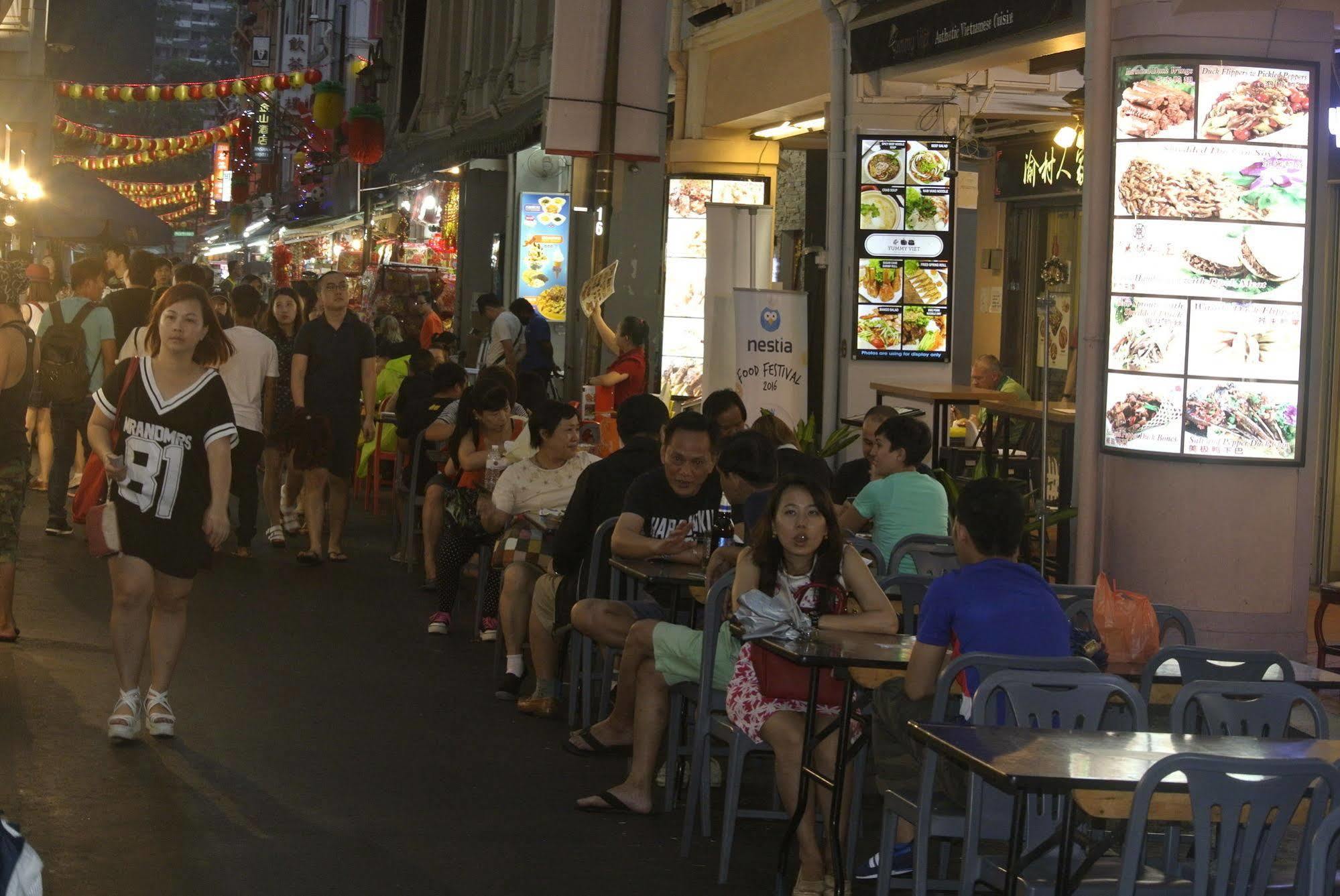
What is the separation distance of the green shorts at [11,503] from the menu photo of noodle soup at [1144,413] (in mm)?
5781

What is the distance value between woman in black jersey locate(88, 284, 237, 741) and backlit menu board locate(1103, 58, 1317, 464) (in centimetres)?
502

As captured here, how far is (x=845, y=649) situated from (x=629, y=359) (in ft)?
28.3

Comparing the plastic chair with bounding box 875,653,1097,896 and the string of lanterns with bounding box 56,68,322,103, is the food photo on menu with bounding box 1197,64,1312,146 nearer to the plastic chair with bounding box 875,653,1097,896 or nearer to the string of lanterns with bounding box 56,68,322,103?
the plastic chair with bounding box 875,653,1097,896

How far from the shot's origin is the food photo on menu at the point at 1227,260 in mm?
9742

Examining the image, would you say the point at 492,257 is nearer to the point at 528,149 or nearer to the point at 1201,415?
the point at 528,149

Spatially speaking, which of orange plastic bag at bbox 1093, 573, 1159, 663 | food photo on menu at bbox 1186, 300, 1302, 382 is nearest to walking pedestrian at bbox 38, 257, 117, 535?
food photo on menu at bbox 1186, 300, 1302, 382

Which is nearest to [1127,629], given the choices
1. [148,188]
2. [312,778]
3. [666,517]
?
[666,517]

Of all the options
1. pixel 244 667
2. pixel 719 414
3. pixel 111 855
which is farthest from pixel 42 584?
pixel 111 855

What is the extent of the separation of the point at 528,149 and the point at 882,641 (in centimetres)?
1870

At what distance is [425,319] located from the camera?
21.2m

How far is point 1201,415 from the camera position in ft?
32.4

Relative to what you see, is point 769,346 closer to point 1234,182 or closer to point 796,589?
point 1234,182

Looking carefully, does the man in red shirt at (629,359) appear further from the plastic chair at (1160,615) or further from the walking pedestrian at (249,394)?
the plastic chair at (1160,615)

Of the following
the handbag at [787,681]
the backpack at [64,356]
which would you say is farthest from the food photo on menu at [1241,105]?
the backpack at [64,356]
